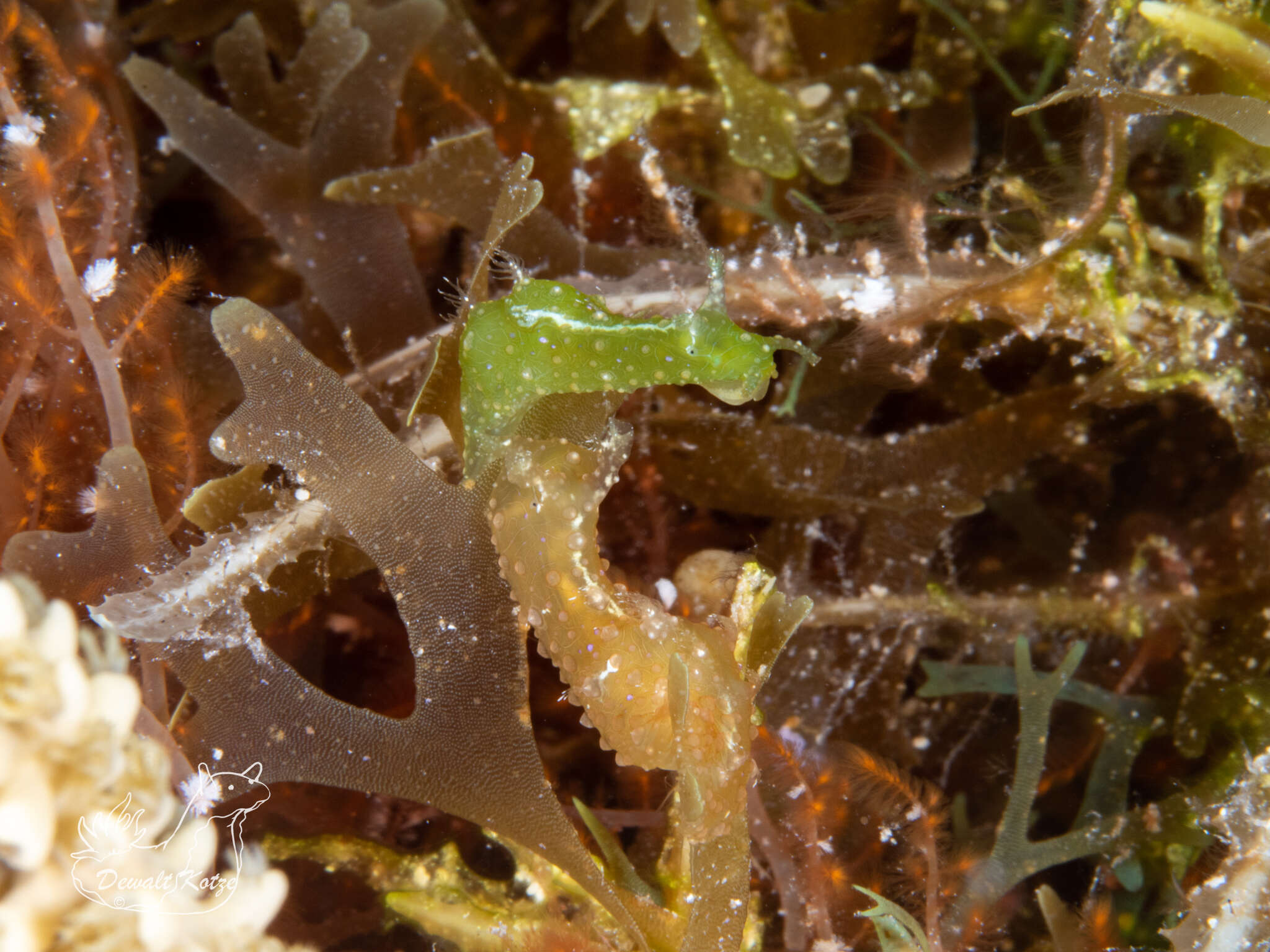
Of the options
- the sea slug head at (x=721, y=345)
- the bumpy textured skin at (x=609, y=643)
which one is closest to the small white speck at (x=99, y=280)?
the bumpy textured skin at (x=609, y=643)

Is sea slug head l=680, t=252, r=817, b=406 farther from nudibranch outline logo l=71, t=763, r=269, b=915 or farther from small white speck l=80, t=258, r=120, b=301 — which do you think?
small white speck l=80, t=258, r=120, b=301

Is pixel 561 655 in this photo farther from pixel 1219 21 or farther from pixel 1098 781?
pixel 1219 21

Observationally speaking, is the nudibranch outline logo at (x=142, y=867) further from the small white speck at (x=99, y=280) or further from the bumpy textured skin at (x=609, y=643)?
the small white speck at (x=99, y=280)

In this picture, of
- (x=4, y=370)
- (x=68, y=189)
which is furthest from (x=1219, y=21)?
(x=4, y=370)

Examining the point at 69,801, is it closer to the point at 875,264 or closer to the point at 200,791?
the point at 200,791

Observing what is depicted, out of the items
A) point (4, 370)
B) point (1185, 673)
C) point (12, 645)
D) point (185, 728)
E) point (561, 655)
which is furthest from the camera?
point (1185, 673)

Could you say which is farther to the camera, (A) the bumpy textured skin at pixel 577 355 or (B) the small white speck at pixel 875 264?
(B) the small white speck at pixel 875 264

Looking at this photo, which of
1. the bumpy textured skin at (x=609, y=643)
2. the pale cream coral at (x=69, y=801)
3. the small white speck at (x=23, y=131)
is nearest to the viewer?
the pale cream coral at (x=69, y=801)
